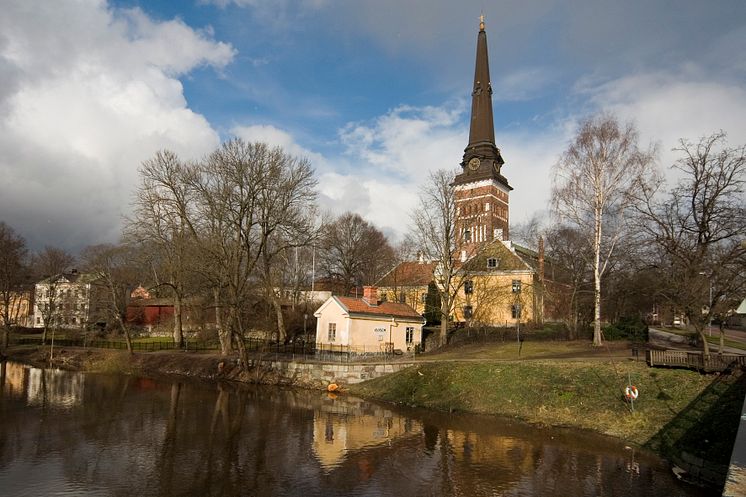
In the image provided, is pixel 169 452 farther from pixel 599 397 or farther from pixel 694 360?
pixel 694 360

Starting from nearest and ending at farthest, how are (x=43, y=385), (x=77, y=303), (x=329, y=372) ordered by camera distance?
(x=43, y=385) → (x=329, y=372) → (x=77, y=303)

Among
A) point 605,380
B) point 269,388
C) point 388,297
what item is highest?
point 388,297

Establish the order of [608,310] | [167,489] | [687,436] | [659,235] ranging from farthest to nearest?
[608,310]
[659,235]
[687,436]
[167,489]

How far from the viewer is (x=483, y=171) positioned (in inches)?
2026

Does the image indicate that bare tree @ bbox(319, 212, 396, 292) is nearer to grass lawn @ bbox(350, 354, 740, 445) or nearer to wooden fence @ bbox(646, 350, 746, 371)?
grass lawn @ bbox(350, 354, 740, 445)

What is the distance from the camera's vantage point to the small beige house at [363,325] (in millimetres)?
32656

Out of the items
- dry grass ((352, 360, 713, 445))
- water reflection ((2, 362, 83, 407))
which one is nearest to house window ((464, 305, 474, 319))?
dry grass ((352, 360, 713, 445))

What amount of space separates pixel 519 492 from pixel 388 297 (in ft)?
124

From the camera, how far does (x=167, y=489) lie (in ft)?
41.0

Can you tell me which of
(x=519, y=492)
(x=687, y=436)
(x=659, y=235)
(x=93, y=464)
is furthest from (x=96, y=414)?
(x=659, y=235)

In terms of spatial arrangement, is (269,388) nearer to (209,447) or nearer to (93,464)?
(209,447)

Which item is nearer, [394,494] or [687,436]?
[394,494]

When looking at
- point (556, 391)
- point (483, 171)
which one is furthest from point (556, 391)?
point (483, 171)

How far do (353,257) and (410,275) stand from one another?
39.5 feet
